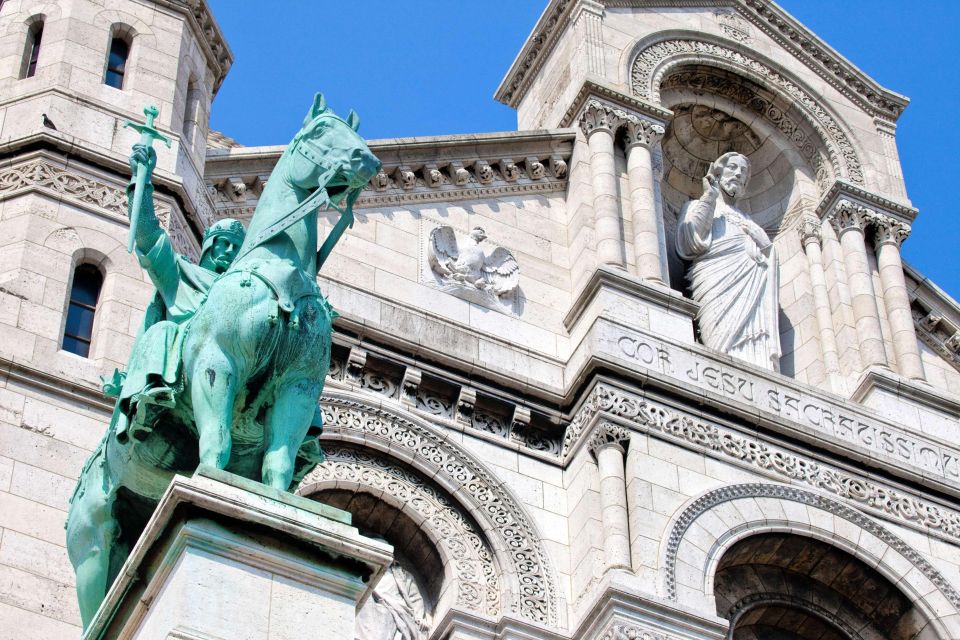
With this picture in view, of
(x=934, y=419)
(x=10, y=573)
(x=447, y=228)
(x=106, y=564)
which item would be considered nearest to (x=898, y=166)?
(x=934, y=419)

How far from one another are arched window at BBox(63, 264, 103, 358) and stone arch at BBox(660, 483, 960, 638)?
4.80m

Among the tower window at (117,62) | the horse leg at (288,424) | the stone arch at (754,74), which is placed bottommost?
the horse leg at (288,424)

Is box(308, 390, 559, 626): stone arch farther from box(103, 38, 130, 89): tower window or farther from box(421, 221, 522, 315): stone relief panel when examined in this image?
box(103, 38, 130, 89): tower window

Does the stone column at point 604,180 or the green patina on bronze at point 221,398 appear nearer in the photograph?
the green patina on bronze at point 221,398

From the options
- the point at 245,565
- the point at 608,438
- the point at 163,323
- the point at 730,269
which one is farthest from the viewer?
the point at 730,269

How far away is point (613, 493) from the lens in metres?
16.2

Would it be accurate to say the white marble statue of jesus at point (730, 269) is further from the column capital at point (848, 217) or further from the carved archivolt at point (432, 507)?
the carved archivolt at point (432, 507)

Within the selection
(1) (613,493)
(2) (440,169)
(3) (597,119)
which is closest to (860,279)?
(3) (597,119)

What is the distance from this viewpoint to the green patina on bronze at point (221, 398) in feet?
31.2

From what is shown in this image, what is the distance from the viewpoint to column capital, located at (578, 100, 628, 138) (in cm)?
2002

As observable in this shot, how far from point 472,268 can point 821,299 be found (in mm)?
4099

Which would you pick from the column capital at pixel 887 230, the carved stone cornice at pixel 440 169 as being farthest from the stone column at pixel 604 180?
the column capital at pixel 887 230

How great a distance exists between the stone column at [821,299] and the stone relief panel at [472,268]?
3319 mm

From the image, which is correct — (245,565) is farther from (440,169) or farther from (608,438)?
(440,169)
